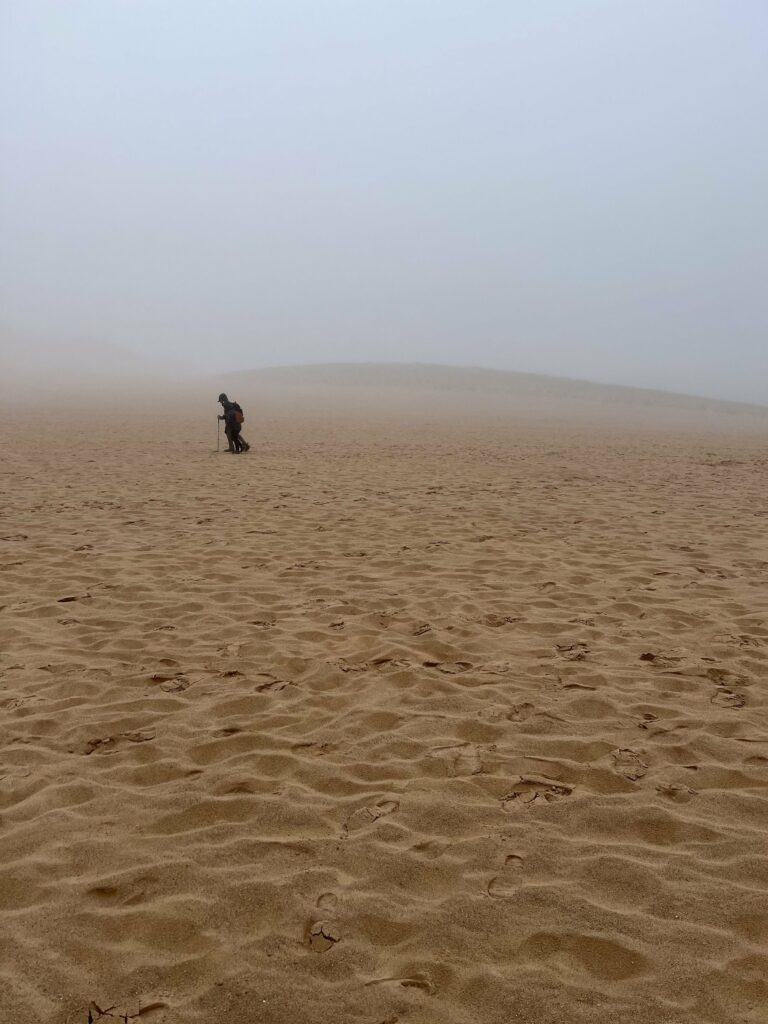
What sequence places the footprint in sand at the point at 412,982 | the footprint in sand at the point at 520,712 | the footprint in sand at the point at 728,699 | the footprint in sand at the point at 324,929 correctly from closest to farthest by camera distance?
the footprint in sand at the point at 412,982 < the footprint in sand at the point at 324,929 < the footprint in sand at the point at 520,712 < the footprint in sand at the point at 728,699

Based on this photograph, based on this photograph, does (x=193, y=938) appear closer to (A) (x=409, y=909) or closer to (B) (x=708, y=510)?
(A) (x=409, y=909)

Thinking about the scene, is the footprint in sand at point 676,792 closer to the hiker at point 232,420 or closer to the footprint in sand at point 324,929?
the footprint in sand at point 324,929

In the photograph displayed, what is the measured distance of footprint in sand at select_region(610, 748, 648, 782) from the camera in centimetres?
342

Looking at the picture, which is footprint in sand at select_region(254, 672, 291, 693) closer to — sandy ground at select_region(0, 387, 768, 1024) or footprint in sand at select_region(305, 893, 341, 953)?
sandy ground at select_region(0, 387, 768, 1024)

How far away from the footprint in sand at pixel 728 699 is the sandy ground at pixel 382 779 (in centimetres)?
3

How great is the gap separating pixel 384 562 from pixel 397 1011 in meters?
4.91

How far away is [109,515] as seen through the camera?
29.3ft

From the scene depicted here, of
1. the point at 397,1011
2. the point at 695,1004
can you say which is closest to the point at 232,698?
the point at 397,1011

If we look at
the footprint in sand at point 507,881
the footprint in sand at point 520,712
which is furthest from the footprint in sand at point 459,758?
the footprint in sand at point 507,881

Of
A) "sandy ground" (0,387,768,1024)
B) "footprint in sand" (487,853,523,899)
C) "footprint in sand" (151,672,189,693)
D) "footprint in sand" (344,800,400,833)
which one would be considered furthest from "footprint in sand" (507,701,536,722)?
"footprint in sand" (151,672,189,693)

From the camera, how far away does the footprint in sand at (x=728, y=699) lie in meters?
4.09

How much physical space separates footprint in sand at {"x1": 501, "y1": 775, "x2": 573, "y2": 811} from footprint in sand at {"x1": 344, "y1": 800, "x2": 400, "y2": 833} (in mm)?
519

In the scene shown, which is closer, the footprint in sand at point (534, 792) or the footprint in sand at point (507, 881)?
the footprint in sand at point (507, 881)

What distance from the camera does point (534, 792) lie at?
3.28 metres
